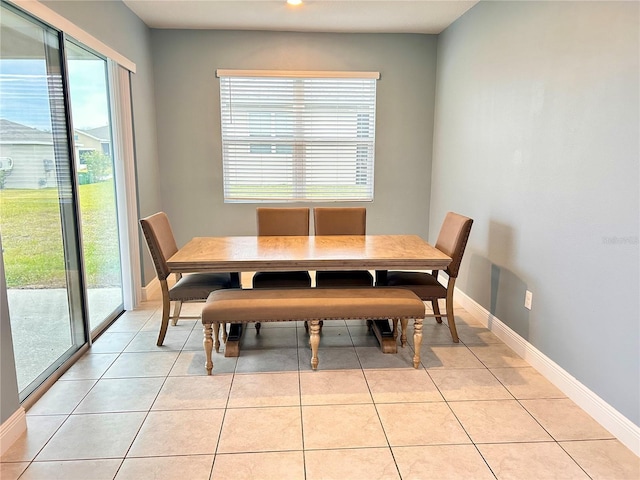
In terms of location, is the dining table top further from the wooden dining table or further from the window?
the window

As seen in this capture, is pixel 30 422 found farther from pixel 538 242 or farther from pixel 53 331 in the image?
pixel 538 242

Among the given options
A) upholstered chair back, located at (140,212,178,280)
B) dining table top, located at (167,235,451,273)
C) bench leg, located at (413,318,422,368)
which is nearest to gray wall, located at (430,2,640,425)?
dining table top, located at (167,235,451,273)

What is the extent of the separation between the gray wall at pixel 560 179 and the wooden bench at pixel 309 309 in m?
0.81

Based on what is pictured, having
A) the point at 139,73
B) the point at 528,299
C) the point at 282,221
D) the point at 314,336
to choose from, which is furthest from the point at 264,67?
the point at 528,299

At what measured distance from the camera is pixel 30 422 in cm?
210

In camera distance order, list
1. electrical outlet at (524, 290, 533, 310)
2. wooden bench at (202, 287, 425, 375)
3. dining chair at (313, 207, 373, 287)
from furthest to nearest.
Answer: dining chair at (313, 207, 373, 287)
electrical outlet at (524, 290, 533, 310)
wooden bench at (202, 287, 425, 375)

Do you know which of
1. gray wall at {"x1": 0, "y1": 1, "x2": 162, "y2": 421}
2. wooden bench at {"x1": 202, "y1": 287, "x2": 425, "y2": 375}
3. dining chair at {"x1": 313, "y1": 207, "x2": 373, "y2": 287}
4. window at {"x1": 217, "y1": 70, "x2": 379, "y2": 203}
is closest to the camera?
gray wall at {"x1": 0, "y1": 1, "x2": 162, "y2": 421}

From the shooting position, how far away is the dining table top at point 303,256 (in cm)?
258

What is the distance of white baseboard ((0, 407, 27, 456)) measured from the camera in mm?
1892

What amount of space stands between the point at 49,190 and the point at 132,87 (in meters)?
1.55

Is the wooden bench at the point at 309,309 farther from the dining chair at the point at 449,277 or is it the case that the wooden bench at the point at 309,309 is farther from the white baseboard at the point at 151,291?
the white baseboard at the point at 151,291

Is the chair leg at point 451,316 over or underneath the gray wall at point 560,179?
underneath

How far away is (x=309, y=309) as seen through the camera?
8.26ft

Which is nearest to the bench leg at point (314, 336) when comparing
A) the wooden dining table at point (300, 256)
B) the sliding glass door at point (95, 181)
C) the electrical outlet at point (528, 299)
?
the wooden dining table at point (300, 256)
